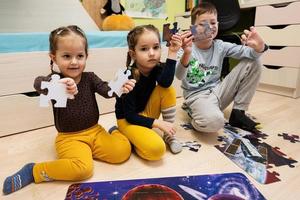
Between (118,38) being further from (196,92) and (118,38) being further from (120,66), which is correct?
(196,92)

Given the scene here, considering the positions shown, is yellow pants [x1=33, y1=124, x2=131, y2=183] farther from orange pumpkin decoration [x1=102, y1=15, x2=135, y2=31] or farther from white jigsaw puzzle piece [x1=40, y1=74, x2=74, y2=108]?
orange pumpkin decoration [x1=102, y1=15, x2=135, y2=31]

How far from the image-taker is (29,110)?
1198mm

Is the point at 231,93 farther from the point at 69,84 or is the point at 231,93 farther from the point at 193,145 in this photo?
the point at 69,84

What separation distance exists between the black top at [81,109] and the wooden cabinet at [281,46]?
4.71 ft

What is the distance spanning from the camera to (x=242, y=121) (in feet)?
4.00

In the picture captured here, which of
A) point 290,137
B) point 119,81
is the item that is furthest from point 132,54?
point 290,137

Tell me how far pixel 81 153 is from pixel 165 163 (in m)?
0.31

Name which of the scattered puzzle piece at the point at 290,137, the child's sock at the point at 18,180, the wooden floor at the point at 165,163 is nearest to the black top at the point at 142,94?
the wooden floor at the point at 165,163

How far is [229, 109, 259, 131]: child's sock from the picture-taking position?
3.92 ft

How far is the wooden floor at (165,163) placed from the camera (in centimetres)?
76

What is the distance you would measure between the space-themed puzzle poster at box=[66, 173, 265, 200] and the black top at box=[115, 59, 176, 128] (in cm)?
26

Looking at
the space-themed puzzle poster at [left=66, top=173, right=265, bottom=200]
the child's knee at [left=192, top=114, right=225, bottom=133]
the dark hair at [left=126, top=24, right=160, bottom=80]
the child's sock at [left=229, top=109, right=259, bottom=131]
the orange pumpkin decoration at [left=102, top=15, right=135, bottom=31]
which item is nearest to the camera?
the space-themed puzzle poster at [left=66, top=173, right=265, bottom=200]

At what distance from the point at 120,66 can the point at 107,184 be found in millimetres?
821

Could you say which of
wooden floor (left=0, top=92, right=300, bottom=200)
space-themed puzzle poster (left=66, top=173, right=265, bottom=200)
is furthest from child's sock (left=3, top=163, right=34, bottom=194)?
space-themed puzzle poster (left=66, top=173, right=265, bottom=200)
